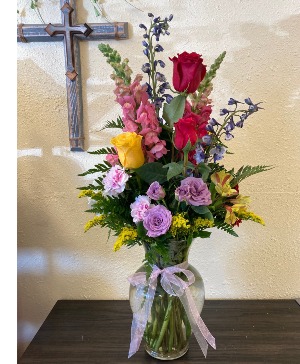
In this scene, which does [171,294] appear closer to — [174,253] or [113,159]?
[174,253]

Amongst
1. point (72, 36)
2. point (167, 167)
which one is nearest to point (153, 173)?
point (167, 167)

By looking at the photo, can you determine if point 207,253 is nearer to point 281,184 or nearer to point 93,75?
point 281,184

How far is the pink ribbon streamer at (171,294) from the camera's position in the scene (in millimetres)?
714

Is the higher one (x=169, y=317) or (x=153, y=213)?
(x=153, y=213)

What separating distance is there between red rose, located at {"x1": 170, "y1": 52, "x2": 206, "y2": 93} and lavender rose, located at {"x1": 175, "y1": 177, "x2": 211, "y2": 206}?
16 centimetres

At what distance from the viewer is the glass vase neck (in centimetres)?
71

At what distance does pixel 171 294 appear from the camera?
72 centimetres

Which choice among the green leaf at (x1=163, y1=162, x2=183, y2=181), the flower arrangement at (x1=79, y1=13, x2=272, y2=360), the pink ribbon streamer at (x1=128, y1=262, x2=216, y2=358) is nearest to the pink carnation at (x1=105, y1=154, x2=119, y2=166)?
the flower arrangement at (x1=79, y1=13, x2=272, y2=360)

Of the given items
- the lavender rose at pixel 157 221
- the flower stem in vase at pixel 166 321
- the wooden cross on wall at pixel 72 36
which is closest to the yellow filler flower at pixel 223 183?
the lavender rose at pixel 157 221

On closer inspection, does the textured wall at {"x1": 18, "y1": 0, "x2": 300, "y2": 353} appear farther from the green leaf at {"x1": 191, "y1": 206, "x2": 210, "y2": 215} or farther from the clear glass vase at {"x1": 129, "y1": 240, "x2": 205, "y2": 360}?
the green leaf at {"x1": 191, "y1": 206, "x2": 210, "y2": 215}

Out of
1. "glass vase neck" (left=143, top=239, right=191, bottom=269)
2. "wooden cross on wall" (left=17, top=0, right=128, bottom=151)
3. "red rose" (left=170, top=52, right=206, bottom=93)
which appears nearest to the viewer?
"red rose" (left=170, top=52, right=206, bottom=93)

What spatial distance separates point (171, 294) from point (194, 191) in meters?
0.24

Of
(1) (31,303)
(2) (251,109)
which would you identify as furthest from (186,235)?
(1) (31,303)

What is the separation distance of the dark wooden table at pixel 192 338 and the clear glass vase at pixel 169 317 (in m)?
0.03
